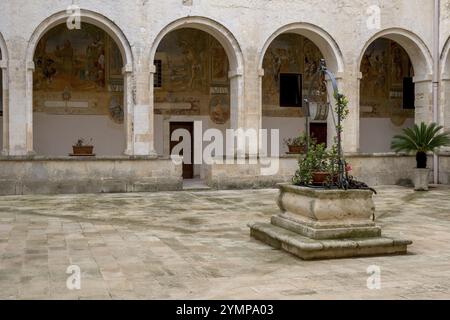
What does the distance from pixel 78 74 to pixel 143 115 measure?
358 cm

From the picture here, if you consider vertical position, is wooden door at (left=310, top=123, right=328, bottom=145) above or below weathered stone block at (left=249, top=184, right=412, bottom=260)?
above

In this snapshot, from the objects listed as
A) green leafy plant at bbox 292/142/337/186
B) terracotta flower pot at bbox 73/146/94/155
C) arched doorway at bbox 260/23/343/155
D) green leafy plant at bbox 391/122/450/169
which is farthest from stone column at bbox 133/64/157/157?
green leafy plant at bbox 292/142/337/186

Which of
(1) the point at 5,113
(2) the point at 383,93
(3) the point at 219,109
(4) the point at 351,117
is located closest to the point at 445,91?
(4) the point at 351,117

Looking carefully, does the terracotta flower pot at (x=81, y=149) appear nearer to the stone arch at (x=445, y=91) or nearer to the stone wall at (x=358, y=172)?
the stone wall at (x=358, y=172)

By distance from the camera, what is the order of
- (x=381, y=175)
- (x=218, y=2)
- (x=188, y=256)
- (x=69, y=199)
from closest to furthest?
1. (x=188, y=256)
2. (x=69, y=199)
3. (x=218, y=2)
4. (x=381, y=175)

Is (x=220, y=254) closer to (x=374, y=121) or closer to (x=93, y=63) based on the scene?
(x=93, y=63)

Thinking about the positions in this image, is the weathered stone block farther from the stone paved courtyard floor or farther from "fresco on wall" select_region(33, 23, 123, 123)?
"fresco on wall" select_region(33, 23, 123, 123)

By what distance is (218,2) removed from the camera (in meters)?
14.9

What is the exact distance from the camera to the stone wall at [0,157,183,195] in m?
13.4

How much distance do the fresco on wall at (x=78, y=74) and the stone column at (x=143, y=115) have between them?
9.25 feet

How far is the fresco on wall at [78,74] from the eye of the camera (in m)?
16.4

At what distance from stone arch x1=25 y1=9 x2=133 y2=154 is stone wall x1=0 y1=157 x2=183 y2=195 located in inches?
18.2
